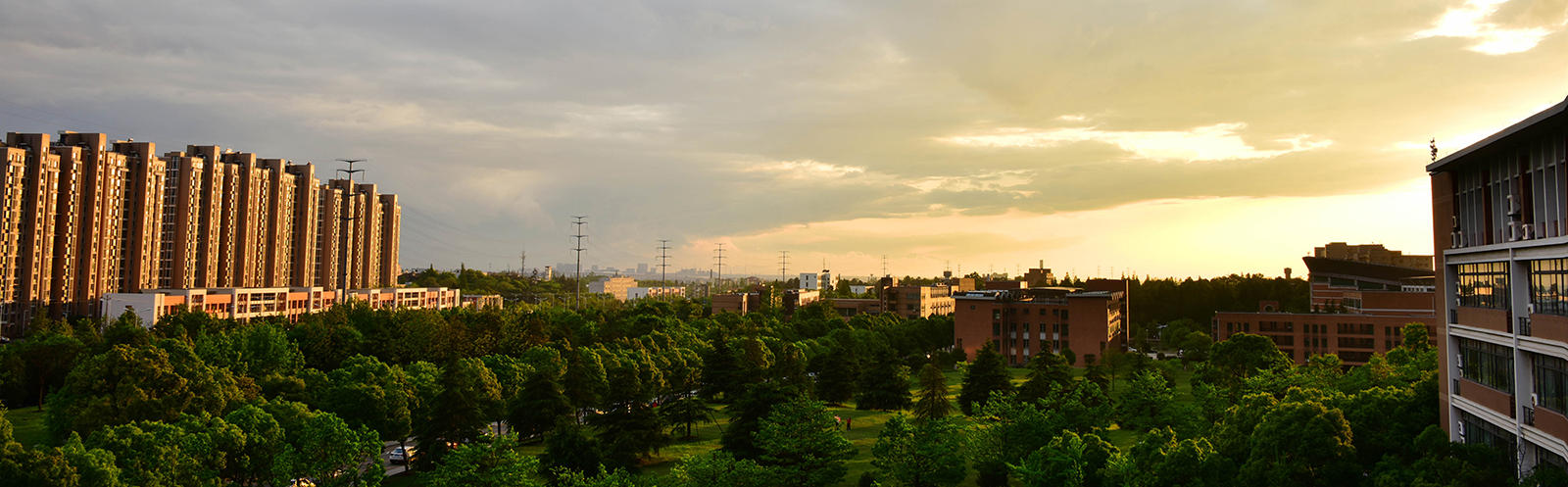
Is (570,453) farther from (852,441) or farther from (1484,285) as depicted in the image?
(1484,285)

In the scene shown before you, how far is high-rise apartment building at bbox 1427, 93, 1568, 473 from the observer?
19.7 metres

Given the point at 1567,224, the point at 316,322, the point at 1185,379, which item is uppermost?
the point at 1567,224

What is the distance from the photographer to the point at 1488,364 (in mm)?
23016

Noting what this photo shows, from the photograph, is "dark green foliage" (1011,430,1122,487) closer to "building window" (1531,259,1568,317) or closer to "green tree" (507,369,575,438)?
"building window" (1531,259,1568,317)

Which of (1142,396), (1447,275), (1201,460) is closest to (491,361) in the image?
(1142,396)

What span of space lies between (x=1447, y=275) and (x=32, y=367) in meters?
72.4

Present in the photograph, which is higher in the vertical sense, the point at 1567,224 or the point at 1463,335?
the point at 1567,224

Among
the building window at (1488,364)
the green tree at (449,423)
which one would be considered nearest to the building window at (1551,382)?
the building window at (1488,364)

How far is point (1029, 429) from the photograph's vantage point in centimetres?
3198

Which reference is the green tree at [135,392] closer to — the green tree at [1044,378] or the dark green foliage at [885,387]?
the dark green foliage at [885,387]

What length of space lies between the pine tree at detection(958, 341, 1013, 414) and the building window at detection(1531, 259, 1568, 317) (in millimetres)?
29616

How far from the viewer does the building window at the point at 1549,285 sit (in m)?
19.7

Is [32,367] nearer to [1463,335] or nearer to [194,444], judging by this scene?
[194,444]

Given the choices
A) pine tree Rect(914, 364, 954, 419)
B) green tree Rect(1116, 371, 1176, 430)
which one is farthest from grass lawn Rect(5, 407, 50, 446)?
green tree Rect(1116, 371, 1176, 430)
